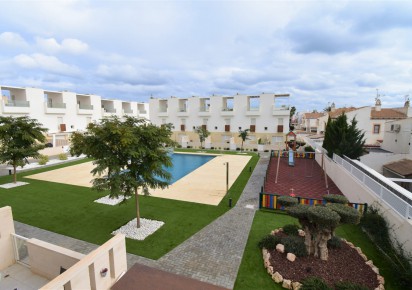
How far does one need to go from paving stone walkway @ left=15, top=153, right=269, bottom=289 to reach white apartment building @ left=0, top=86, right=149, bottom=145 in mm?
22512

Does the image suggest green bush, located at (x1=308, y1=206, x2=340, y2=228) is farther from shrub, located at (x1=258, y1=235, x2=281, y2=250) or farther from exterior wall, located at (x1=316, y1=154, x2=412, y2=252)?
exterior wall, located at (x1=316, y1=154, x2=412, y2=252)

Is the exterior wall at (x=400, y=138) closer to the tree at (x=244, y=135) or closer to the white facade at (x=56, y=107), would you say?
the tree at (x=244, y=135)

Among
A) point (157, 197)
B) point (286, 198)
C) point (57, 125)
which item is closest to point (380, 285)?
point (286, 198)

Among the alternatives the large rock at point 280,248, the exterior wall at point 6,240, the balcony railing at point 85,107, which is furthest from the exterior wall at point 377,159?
the balcony railing at point 85,107

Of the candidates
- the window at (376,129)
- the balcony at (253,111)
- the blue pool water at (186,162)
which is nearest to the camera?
the blue pool water at (186,162)

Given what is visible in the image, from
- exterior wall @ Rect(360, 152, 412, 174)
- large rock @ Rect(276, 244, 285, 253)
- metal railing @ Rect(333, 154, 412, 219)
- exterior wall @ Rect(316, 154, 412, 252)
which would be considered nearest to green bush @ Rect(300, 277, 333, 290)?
large rock @ Rect(276, 244, 285, 253)

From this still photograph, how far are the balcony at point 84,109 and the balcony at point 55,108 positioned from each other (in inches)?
113

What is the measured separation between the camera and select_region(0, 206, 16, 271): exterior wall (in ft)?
27.3

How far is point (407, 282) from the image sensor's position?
23.6 ft

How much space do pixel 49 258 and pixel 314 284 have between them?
27.9 ft

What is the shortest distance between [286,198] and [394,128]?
2240 centimetres

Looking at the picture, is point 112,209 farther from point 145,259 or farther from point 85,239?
point 145,259

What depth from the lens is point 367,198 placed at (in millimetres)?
12258

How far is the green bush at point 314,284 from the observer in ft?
22.3
